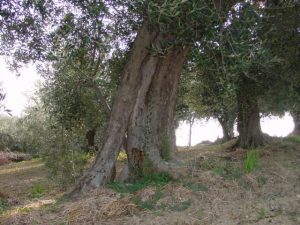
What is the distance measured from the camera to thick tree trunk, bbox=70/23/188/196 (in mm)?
9453

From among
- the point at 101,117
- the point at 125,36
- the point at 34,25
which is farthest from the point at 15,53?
the point at 101,117

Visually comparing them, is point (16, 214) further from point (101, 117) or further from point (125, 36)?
point (101, 117)

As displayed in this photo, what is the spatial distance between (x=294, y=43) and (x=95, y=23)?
6790 millimetres

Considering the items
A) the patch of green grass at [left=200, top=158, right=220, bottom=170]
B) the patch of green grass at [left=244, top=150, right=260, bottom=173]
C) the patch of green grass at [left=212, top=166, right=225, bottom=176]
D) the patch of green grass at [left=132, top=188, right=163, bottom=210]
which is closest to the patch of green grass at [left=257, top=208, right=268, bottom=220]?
the patch of green grass at [left=132, top=188, right=163, bottom=210]

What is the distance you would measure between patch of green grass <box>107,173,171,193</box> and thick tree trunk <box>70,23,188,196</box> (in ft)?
0.78

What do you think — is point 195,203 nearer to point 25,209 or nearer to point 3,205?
point 25,209

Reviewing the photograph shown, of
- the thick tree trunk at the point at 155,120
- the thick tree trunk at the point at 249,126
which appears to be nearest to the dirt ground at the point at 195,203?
the thick tree trunk at the point at 155,120

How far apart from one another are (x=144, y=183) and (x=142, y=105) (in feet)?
6.01

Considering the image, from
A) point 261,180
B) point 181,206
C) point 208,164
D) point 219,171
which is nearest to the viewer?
point 181,206

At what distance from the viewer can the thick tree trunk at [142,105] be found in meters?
9.45

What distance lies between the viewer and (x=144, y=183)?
9.09 m

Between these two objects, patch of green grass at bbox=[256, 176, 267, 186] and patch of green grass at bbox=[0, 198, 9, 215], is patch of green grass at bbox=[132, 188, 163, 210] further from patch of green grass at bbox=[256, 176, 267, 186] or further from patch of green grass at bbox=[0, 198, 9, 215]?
patch of green grass at bbox=[0, 198, 9, 215]

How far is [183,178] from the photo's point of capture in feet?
29.6

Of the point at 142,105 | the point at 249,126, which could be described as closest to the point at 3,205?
the point at 142,105
